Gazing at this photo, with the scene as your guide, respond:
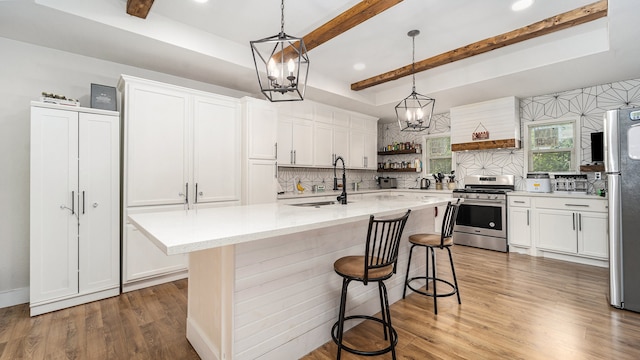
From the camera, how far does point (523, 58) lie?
3.59 metres

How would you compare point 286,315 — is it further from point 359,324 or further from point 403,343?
point 403,343

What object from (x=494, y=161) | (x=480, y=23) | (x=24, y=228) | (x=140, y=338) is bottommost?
(x=140, y=338)

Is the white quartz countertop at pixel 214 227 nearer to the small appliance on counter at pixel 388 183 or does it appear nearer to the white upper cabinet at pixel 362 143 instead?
the white upper cabinet at pixel 362 143

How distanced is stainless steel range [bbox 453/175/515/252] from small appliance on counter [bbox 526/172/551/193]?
0.31 m

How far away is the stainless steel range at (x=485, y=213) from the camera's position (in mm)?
4570

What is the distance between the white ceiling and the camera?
2562mm

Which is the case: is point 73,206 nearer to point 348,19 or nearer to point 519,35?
point 348,19

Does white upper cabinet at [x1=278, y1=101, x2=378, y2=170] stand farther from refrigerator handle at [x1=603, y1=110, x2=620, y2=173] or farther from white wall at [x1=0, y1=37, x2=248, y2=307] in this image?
refrigerator handle at [x1=603, y1=110, x2=620, y2=173]

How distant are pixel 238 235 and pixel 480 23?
10.6ft

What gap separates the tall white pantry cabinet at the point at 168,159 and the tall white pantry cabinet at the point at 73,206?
139 millimetres

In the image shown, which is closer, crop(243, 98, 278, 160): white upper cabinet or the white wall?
the white wall

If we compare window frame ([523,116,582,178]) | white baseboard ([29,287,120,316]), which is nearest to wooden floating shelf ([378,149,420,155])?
window frame ([523,116,582,178])

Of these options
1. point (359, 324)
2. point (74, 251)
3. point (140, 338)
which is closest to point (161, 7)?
point (74, 251)

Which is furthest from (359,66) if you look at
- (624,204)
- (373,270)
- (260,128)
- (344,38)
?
(624,204)
